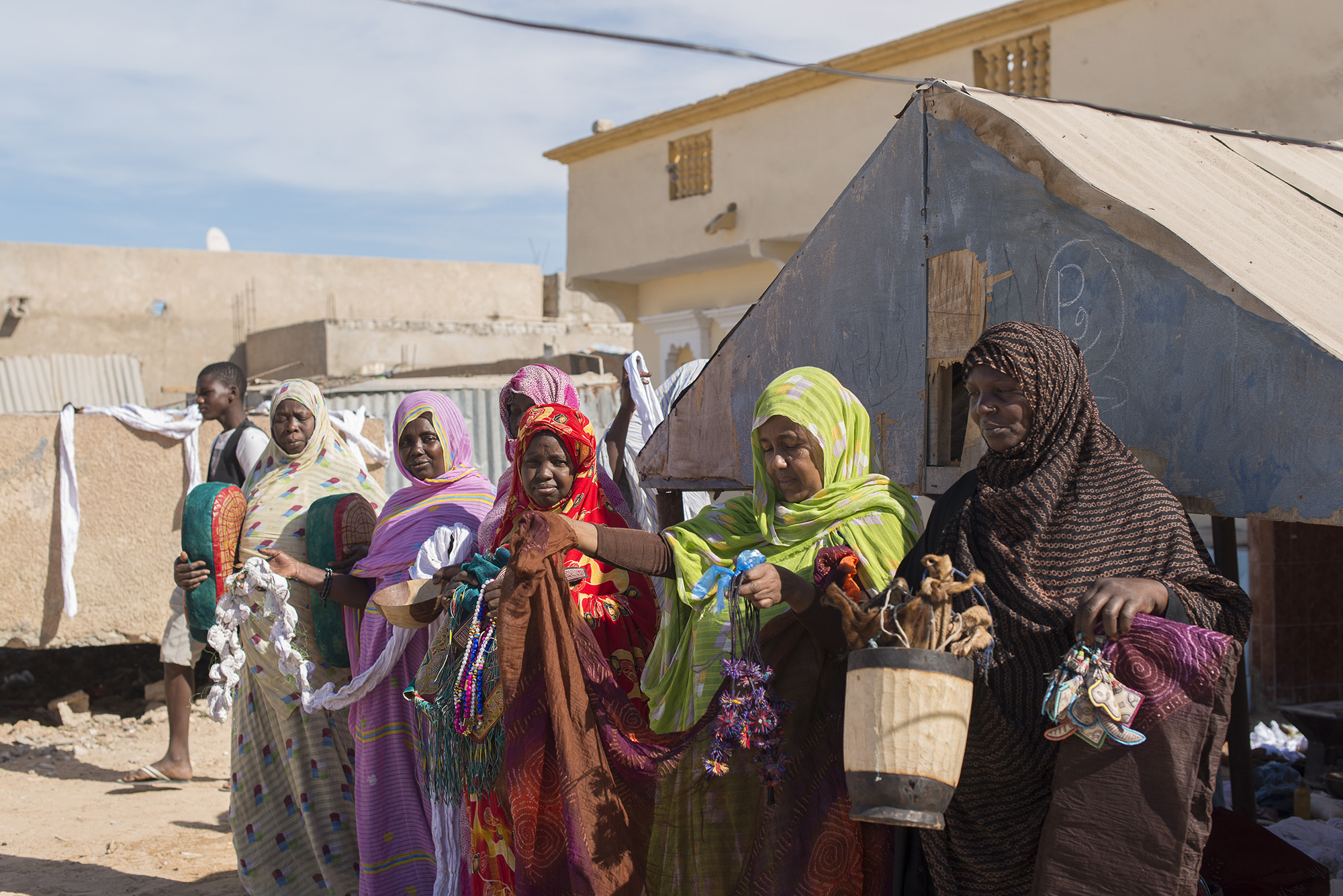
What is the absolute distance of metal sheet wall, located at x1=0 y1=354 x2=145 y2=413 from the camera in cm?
1323

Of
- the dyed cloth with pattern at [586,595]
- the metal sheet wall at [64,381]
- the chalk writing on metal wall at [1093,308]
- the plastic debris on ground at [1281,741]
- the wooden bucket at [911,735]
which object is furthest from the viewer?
the metal sheet wall at [64,381]

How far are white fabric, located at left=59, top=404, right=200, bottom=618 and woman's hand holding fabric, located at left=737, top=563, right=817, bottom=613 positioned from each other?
212 inches

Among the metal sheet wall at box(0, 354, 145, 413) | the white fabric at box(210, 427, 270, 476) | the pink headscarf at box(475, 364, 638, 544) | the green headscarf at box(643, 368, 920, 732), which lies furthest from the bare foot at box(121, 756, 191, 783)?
the metal sheet wall at box(0, 354, 145, 413)

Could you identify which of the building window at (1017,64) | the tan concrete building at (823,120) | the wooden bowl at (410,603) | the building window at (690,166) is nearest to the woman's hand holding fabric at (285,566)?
the wooden bowl at (410,603)

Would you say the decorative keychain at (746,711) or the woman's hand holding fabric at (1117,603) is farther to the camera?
the decorative keychain at (746,711)

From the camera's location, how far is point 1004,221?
3.10m

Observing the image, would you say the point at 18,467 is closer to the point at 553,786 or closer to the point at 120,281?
the point at 553,786

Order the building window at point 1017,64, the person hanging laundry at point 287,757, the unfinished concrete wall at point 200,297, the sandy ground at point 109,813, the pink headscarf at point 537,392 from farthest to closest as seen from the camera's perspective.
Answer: the unfinished concrete wall at point 200,297, the building window at point 1017,64, the sandy ground at point 109,813, the person hanging laundry at point 287,757, the pink headscarf at point 537,392

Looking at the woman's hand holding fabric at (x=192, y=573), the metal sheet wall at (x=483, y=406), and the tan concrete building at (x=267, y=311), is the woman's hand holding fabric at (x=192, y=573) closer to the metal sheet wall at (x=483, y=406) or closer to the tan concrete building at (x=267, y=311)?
the metal sheet wall at (x=483, y=406)

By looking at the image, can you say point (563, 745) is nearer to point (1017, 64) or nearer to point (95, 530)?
point (95, 530)

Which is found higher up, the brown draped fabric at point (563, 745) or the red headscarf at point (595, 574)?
the red headscarf at point (595, 574)

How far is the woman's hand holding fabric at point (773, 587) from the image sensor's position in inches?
98.0

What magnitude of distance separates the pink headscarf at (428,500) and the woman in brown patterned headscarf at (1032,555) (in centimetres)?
207

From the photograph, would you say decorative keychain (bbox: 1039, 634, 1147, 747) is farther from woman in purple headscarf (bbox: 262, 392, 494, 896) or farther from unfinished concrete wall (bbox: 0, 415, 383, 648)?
unfinished concrete wall (bbox: 0, 415, 383, 648)
